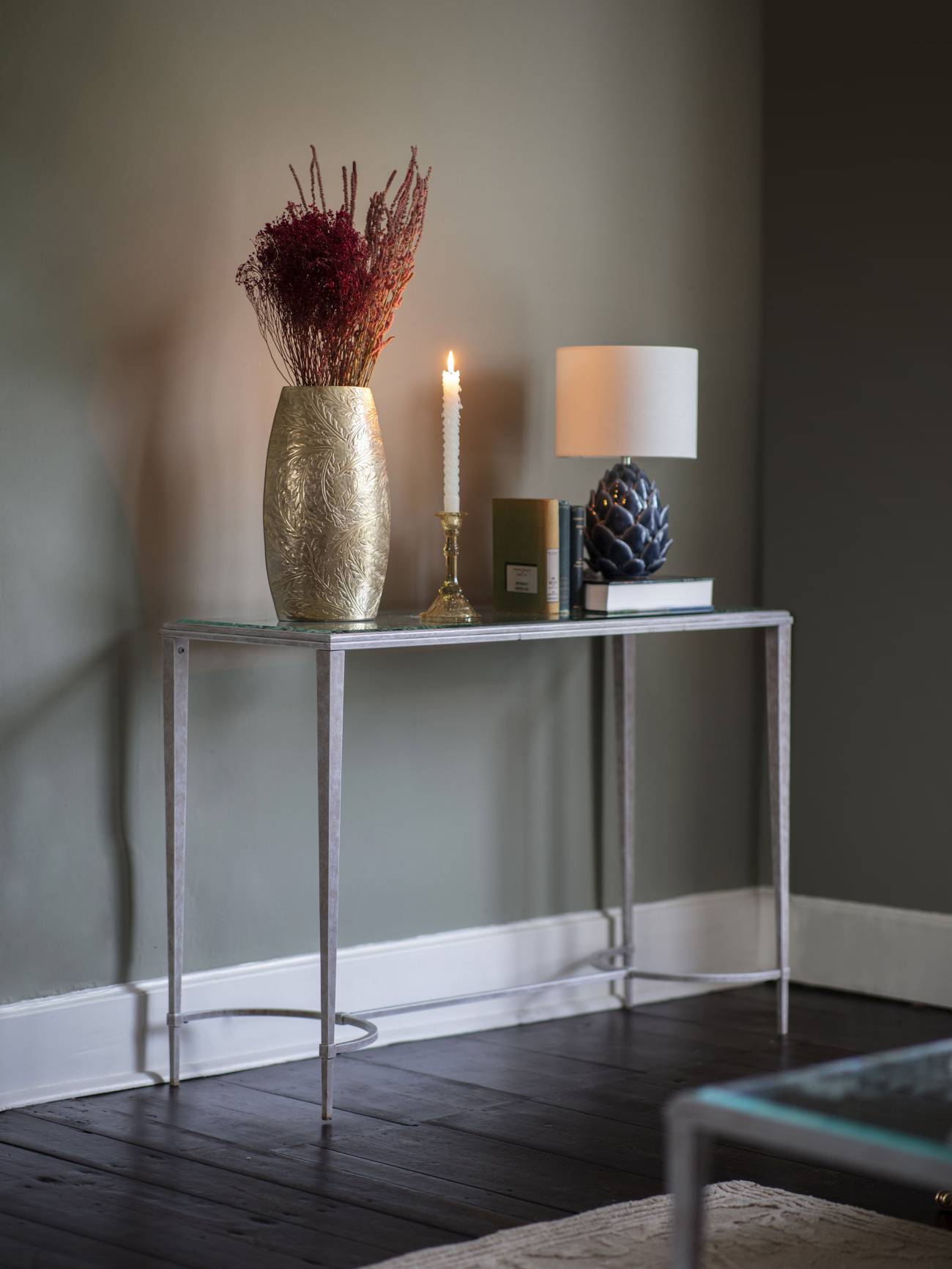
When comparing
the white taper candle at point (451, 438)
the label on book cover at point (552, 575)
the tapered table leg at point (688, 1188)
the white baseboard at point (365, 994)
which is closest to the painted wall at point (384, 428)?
the white baseboard at point (365, 994)

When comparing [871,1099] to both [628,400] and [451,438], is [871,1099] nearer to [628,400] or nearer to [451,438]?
[451,438]

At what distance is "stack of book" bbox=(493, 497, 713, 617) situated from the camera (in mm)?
3090

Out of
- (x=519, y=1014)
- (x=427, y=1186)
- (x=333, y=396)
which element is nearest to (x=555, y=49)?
(x=333, y=396)

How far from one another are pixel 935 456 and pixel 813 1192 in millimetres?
1738

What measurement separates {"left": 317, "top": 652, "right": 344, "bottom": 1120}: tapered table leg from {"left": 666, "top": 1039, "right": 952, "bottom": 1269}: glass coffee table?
4.59 ft

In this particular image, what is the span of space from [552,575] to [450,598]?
0.66 feet

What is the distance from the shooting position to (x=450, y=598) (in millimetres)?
3031

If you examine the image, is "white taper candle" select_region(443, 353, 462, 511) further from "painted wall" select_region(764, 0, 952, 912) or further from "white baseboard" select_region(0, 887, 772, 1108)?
"painted wall" select_region(764, 0, 952, 912)

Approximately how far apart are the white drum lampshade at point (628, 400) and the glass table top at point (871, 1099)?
6.06 ft

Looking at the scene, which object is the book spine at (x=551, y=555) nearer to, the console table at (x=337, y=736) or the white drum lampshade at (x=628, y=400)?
the console table at (x=337, y=736)

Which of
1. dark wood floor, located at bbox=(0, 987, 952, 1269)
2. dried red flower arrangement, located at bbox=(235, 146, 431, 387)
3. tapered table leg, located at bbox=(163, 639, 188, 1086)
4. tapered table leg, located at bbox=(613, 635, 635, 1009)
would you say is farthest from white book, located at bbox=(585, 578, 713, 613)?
dark wood floor, located at bbox=(0, 987, 952, 1269)

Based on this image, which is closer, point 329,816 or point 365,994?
point 329,816

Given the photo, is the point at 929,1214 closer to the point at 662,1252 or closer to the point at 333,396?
the point at 662,1252

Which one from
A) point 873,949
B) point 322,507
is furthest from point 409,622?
point 873,949
